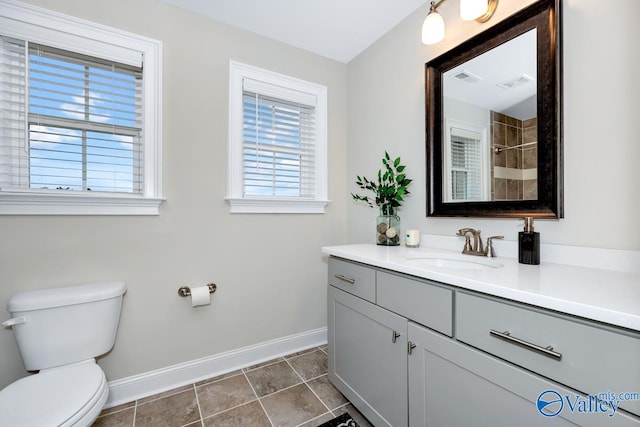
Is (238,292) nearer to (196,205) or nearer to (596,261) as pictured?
(196,205)

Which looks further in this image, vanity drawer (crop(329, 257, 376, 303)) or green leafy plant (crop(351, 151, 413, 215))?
green leafy plant (crop(351, 151, 413, 215))

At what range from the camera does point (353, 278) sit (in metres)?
1.53

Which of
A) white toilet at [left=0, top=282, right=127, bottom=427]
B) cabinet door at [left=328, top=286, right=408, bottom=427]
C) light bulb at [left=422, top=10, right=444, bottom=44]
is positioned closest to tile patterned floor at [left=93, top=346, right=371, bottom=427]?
cabinet door at [left=328, top=286, right=408, bottom=427]

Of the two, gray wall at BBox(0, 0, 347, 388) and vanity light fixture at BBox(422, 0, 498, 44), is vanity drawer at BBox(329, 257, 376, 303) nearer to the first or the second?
gray wall at BBox(0, 0, 347, 388)

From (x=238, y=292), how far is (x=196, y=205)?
2.22ft

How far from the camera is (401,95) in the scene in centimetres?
195

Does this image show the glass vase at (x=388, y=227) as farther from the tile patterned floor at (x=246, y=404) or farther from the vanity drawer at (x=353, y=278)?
the tile patterned floor at (x=246, y=404)

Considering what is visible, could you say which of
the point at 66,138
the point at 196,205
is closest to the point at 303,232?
the point at 196,205

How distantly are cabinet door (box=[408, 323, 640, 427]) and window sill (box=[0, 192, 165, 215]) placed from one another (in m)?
1.60

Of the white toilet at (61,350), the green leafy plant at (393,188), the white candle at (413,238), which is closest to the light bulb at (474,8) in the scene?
the green leafy plant at (393,188)

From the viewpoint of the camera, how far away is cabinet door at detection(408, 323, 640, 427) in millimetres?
739

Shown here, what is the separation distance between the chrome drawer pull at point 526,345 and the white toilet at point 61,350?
1.45 metres

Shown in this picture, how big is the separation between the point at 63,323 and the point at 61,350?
0.41 feet

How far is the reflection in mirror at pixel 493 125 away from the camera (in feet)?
4.19
